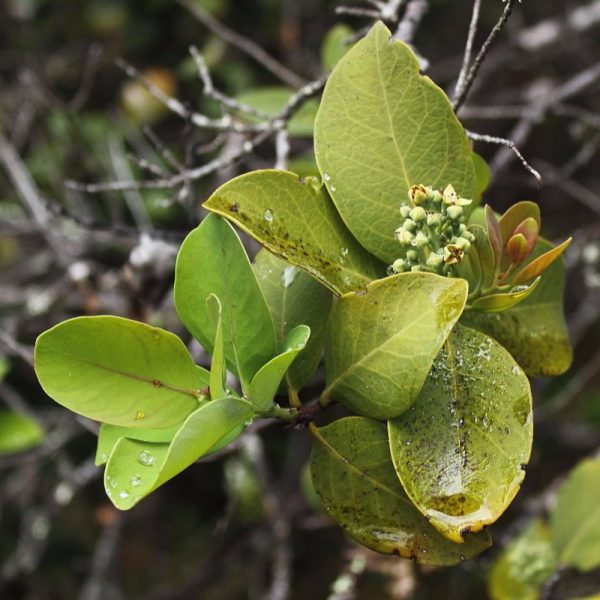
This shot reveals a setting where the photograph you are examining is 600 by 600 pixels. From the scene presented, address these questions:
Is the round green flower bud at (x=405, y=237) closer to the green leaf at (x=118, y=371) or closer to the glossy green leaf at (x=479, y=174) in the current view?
the glossy green leaf at (x=479, y=174)

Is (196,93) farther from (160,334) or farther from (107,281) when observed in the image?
(160,334)

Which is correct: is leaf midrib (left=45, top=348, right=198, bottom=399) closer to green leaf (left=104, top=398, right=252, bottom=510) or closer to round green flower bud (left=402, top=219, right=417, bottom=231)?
green leaf (left=104, top=398, right=252, bottom=510)

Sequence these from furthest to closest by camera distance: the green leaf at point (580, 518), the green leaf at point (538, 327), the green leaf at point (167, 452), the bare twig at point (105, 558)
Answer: the bare twig at point (105, 558), the green leaf at point (580, 518), the green leaf at point (538, 327), the green leaf at point (167, 452)

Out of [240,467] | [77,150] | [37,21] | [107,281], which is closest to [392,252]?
[107,281]

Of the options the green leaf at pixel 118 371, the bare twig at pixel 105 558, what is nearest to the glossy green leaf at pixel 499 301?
the green leaf at pixel 118 371

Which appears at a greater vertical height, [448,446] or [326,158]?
[326,158]

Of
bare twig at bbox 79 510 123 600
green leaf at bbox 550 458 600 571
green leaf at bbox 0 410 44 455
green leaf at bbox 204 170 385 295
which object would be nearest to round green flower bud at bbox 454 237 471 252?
green leaf at bbox 204 170 385 295
